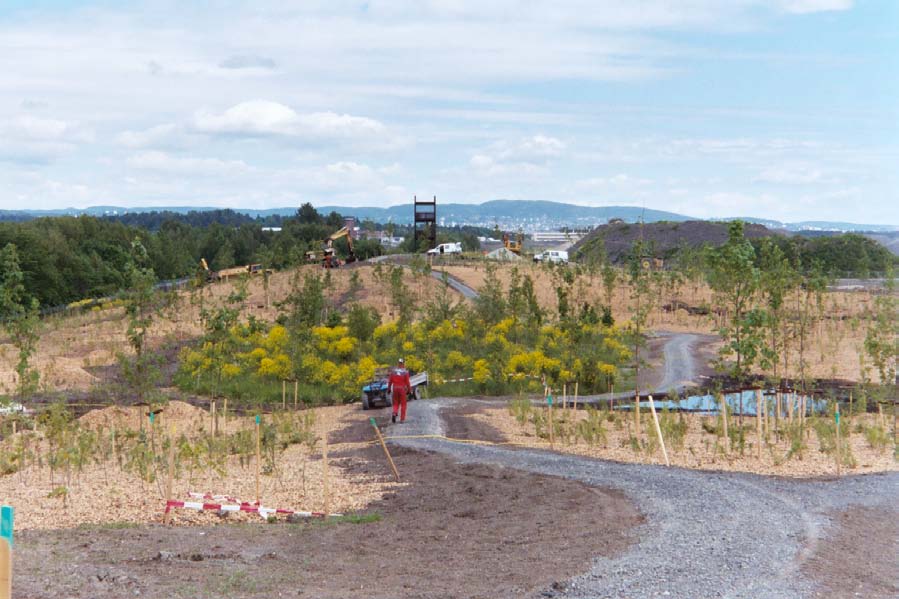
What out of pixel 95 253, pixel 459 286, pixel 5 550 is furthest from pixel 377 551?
pixel 95 253

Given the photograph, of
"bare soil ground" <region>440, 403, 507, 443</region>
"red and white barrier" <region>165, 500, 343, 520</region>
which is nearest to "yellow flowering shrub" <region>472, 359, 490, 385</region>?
"bare soil ground" <region>440, 403, 507, 443</region>

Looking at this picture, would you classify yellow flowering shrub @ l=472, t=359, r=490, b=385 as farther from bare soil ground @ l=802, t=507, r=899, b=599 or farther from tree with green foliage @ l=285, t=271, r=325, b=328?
bare soil ground @ l=802, t=507, r=899, b=599

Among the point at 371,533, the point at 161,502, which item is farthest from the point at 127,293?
the point at 371,533

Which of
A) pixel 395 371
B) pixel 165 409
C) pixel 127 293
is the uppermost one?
pixel 127 293

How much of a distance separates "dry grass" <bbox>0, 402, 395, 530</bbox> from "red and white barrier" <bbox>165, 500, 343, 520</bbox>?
0.20m

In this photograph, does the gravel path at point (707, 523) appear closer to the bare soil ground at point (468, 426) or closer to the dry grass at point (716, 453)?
the dry grass at point (716, 453)

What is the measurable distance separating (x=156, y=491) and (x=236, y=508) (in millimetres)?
2411

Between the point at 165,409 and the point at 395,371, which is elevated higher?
the point at 395,371

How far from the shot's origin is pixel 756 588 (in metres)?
9.59

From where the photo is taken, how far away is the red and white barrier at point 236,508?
12.8 metres

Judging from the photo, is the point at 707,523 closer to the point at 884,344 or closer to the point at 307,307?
the point at 884,344

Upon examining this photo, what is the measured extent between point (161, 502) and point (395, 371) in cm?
870

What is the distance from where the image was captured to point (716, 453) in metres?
18.1

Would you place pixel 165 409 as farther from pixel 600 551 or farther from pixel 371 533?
pixel 600 551
